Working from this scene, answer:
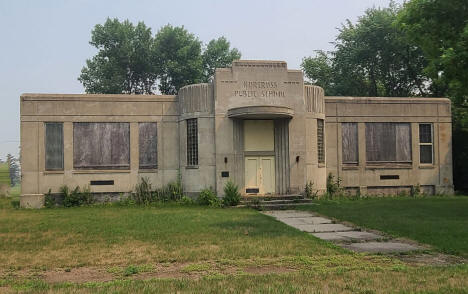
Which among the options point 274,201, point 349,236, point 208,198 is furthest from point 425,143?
point 349,236

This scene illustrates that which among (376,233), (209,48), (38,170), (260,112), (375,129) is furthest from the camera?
(209,48)

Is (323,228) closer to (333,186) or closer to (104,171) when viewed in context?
(333,186)

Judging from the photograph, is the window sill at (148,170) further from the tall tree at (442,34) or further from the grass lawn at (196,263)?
the tall tree at (442,34)

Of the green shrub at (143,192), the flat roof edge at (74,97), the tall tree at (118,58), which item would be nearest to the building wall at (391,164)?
the green shrub at (143,192)

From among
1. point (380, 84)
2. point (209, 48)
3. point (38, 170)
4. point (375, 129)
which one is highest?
point (209, 48)

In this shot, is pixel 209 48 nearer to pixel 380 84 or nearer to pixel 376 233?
pixel 380 84

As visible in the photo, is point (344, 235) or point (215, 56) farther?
point (215, 56)

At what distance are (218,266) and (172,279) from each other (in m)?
1.19

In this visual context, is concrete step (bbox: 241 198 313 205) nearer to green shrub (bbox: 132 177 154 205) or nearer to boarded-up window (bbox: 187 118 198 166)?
boarded-up window (bbox: 187 118 198 166)

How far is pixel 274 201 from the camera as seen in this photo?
18969mm

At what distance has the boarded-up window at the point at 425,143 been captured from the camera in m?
24.1

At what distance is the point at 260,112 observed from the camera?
19.0 m

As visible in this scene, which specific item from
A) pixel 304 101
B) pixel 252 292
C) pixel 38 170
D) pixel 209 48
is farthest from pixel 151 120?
pixel 209 48

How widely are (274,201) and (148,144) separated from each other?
6.72m
